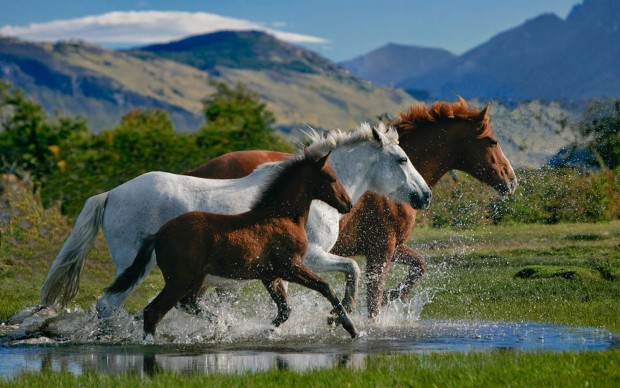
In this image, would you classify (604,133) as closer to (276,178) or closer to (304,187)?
(304,187)

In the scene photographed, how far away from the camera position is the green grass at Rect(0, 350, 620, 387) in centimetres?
691

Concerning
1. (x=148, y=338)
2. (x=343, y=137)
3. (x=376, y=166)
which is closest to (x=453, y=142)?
(x=376, y=166)

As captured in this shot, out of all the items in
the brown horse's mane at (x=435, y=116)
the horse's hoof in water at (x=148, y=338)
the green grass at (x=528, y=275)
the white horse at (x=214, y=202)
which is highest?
the brown horse's mane at (x=435, y=116)

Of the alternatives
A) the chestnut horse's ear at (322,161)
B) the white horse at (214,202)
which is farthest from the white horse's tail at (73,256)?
the chestnut horse's ear at (322,161)

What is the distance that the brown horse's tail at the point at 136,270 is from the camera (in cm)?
966

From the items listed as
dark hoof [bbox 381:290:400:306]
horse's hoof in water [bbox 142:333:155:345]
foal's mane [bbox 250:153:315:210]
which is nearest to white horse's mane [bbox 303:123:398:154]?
foal's mane [bbox 250:153:315:210]

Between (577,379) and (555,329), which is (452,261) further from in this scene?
(577,379)

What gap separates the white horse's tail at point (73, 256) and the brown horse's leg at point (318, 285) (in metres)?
2.22

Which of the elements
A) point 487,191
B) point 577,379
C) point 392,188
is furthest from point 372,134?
point 487,191

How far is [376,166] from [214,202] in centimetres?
198

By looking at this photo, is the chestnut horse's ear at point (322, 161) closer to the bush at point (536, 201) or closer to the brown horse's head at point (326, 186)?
the brown horse's head at point (326, 186)

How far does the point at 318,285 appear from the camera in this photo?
32.4 feet

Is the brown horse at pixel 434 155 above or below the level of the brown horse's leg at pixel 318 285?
above

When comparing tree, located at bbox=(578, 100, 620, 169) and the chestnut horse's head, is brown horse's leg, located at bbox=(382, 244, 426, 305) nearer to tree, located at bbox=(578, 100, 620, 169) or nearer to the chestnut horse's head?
the chestnut horse's head
